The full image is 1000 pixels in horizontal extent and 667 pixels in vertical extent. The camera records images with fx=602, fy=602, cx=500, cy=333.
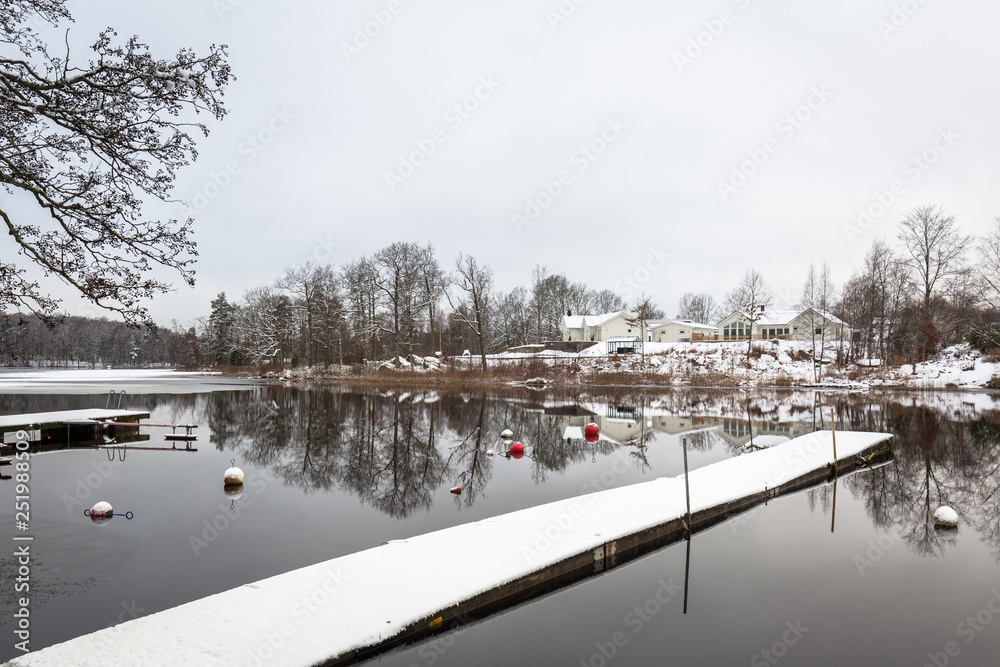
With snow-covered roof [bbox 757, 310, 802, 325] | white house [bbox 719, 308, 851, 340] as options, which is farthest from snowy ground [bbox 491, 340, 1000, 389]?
snow-covered roof [bbox 757, 310, 802, 325]

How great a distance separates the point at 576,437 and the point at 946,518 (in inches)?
488

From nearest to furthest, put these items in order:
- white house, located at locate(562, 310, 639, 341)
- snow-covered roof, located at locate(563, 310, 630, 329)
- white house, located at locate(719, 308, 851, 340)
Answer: white house, located at locate(719, 308, 851, 340)
white house, located at locate(562, 310, 639, 341)
snow-covered roof, located at locate(563, 310, 630, 329)

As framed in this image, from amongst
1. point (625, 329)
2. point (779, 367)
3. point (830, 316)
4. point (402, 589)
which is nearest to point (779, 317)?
point (830, 316)

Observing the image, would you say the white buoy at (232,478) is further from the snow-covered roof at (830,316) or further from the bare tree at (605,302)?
the bare tree at (605,302)

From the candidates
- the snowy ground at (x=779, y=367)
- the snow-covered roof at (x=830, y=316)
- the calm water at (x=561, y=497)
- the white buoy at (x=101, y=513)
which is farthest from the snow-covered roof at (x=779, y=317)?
the white buoy at (x=101, y=513)

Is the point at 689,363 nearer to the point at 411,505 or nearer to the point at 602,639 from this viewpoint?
the point at 411,505

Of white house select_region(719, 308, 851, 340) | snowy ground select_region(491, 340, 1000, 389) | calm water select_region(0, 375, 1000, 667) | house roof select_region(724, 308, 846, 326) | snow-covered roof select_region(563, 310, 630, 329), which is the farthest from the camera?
snow-covered roof select_region(563, 310, 630, 329)

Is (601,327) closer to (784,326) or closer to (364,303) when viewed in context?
(784,326)

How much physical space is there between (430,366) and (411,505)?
4785 cm

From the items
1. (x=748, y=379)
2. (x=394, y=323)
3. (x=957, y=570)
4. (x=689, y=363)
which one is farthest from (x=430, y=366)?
(x=957, y=570)

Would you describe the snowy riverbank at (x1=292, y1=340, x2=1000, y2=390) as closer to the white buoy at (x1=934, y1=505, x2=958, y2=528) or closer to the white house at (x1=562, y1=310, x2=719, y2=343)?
the white house at (x1=562, y1=310, x2=719, y2=343)

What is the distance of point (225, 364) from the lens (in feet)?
268

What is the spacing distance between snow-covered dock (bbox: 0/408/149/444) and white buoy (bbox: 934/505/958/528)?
78.3 ft

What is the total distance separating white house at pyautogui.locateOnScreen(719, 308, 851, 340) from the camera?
70375 millimetres
